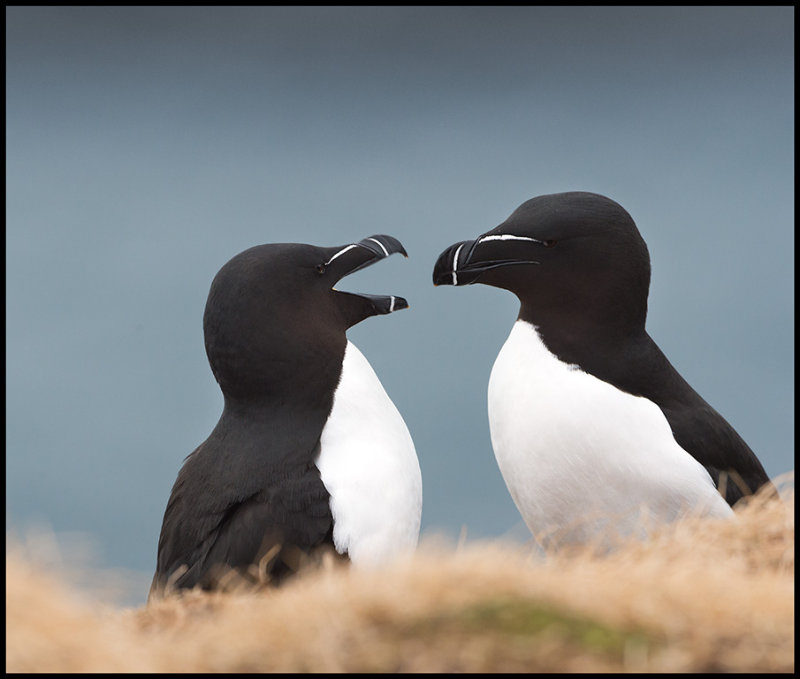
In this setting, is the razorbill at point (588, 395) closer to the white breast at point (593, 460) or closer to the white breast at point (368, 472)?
the white breast at point (593, 460)

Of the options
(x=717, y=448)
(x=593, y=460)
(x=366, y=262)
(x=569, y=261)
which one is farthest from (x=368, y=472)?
(x=717, y=448)

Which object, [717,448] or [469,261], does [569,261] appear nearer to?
[469,261]

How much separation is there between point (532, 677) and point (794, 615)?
3.22 feet

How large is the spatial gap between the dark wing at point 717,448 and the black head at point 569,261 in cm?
61

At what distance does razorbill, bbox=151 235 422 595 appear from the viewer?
16.8ft

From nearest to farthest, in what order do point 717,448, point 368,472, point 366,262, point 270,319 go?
point 368,472
point 270,319
point 717,448
point 366,262

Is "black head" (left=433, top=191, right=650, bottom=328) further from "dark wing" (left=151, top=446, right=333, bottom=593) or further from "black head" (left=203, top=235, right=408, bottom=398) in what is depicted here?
"dark wing" (left=151, top=446, right=333, bottom=593)

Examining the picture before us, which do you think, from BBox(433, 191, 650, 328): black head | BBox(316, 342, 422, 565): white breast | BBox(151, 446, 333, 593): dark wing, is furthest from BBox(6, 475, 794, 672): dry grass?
BBox(433, 191, 650, 328): black head

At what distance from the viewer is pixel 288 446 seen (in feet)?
17.5

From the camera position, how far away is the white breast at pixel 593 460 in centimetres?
536

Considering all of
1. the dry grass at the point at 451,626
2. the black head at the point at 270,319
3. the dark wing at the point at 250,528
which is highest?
the black head at the point at 270,319

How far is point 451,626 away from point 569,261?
2.96 meters

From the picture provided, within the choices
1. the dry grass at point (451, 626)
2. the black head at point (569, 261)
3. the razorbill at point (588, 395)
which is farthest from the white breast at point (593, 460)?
the dry grass at point (451, 626)

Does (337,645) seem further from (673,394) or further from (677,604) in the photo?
(673,394)
